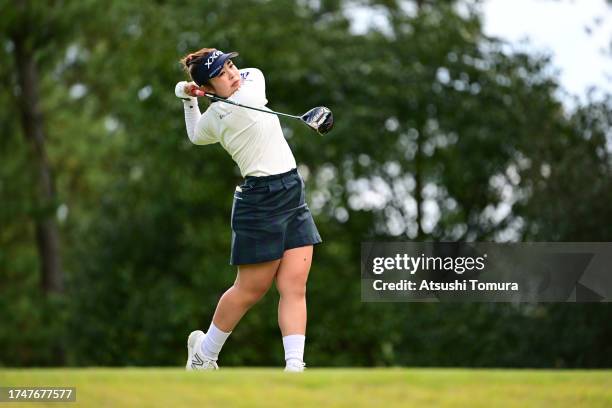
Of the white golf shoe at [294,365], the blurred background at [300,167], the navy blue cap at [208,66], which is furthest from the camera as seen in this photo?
the blurred background at [300,167]

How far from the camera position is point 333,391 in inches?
286

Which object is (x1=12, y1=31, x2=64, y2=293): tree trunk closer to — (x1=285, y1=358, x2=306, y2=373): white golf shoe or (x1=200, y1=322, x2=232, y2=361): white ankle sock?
(x1=200, y1=322, x2=232, y2=361): white ankle sock

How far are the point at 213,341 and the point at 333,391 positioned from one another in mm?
1112

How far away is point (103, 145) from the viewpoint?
28688 mm

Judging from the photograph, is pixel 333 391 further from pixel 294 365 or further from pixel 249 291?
pixel 249 291

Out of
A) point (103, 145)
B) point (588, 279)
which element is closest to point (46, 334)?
point (103, 145)

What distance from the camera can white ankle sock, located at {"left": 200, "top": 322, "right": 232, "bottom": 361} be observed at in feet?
21.2

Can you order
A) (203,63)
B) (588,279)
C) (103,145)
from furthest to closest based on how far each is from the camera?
(103,145)
(588,279)
(203,63)

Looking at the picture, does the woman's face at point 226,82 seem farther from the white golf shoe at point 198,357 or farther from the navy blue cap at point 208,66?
the white golf shoe at point 198,357

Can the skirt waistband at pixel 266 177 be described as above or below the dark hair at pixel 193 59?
below

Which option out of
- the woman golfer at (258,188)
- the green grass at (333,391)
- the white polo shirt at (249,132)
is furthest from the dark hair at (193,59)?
the green grass at (333,391)

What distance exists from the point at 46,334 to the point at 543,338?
1115 cm

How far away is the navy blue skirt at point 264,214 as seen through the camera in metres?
6.05

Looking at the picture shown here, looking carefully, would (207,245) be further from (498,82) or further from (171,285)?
(498,82)
